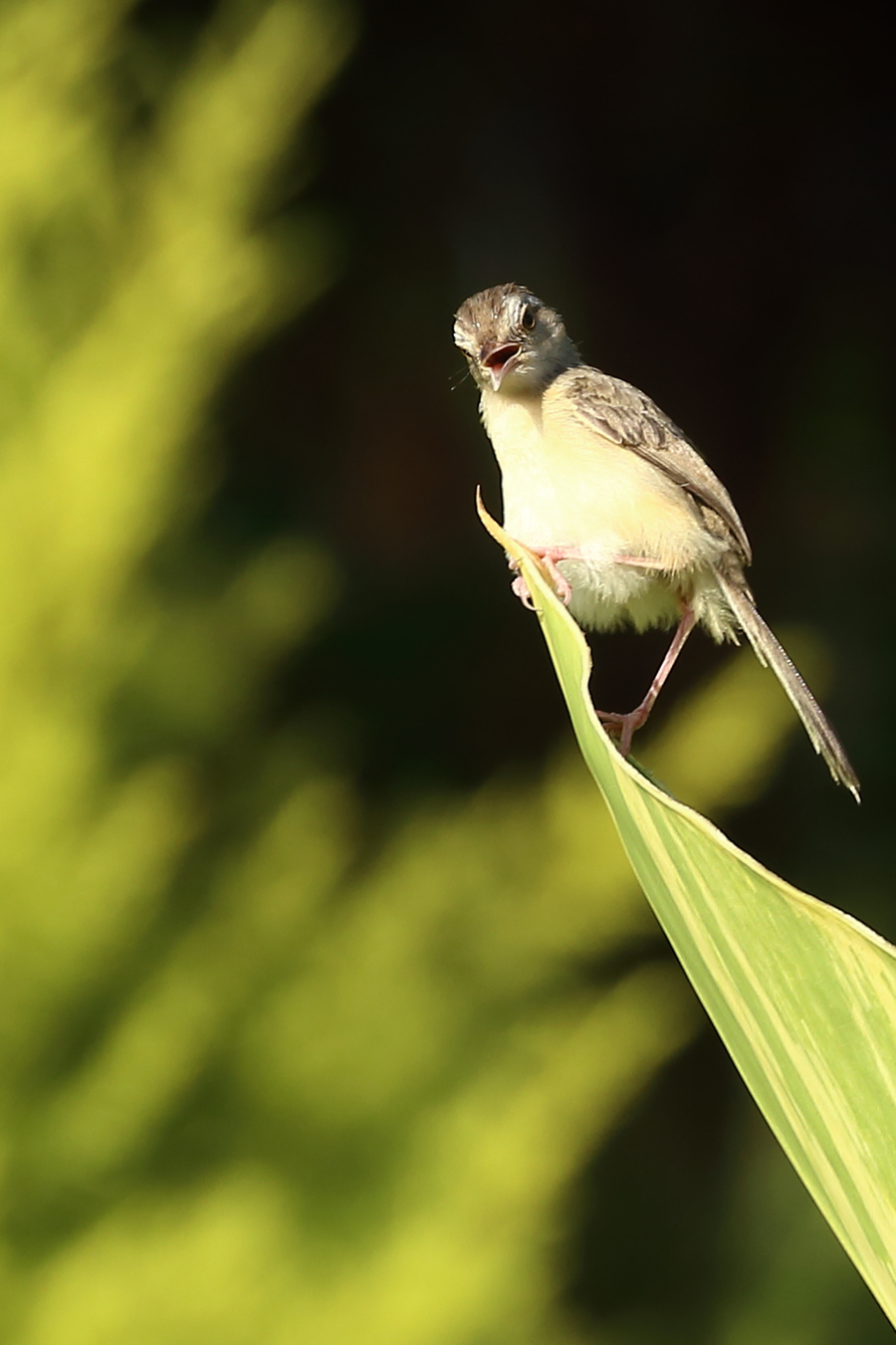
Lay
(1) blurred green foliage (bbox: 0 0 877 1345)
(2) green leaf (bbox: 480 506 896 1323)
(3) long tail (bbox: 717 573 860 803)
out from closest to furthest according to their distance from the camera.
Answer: (2) green leaf (bbox: 480 506 896 1323) → (3) long tail (bbox: 717 573 860 803) → (1) blurred green foliage (bbox: 0 0 877 1345)

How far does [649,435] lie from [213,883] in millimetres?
766

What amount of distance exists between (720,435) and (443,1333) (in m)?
1.62

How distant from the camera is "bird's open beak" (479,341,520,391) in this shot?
0.78 m

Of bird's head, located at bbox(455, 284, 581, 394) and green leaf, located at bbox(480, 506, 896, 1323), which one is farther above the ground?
bird's head, located at bbox(455, 284, 581, 394)

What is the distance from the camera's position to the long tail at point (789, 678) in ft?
2.17

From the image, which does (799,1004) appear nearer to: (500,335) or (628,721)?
(628,721)

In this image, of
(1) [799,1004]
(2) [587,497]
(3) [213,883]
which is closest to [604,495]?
(2) [587,497]

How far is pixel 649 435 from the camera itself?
861 mm

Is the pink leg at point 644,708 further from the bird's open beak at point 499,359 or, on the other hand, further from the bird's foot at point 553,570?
the bird's open beak at point 499,359

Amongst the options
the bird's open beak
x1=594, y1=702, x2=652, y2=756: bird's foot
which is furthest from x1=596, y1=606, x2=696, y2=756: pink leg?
the bird's open beak

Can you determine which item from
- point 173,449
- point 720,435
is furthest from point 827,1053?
point 720,435

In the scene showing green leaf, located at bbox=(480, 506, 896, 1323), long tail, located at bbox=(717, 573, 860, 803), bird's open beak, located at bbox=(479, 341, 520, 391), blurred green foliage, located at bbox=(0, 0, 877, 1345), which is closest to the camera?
green leaf, located at bbox=(480, 506, 896, 1323)

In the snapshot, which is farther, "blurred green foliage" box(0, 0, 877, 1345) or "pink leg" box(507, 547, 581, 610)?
"blurred green foliage" box(0, 0, 877, 1345)

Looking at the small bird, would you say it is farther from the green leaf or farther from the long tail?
the green leaf
